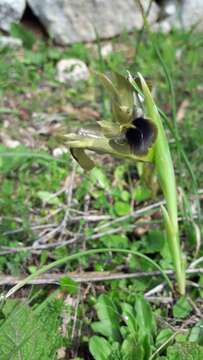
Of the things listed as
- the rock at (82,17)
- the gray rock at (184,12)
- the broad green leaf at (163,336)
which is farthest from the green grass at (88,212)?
the gray rock at (184,12)

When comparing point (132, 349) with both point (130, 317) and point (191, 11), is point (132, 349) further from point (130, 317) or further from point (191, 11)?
point (191, 11)

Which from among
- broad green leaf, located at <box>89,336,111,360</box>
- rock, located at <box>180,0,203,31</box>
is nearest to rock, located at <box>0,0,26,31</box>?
rock, located at <box>180,0,203,31</box>

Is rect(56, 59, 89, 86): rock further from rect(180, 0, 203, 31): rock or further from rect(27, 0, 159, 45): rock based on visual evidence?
rect(180, 0, 203, 31): rock

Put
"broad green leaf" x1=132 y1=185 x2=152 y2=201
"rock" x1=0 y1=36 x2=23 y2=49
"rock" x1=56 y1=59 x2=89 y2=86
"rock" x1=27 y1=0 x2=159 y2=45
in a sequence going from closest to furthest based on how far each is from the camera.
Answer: "broad green leaf" x1=132 y1=185 x2=152 y2=201 → "rock" x1=56 y1=59 x2=89 y2=86 → "rock" x1=0 y1=36 x2=23 y2=49 → "rock" x1=27 y1=0 x2=159 y2=45

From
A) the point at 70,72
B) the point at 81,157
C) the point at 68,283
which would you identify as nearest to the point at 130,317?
the point at 68,283

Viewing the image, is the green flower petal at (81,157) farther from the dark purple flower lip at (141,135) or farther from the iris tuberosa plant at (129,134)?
the dark purple flower lip at (141,135)
